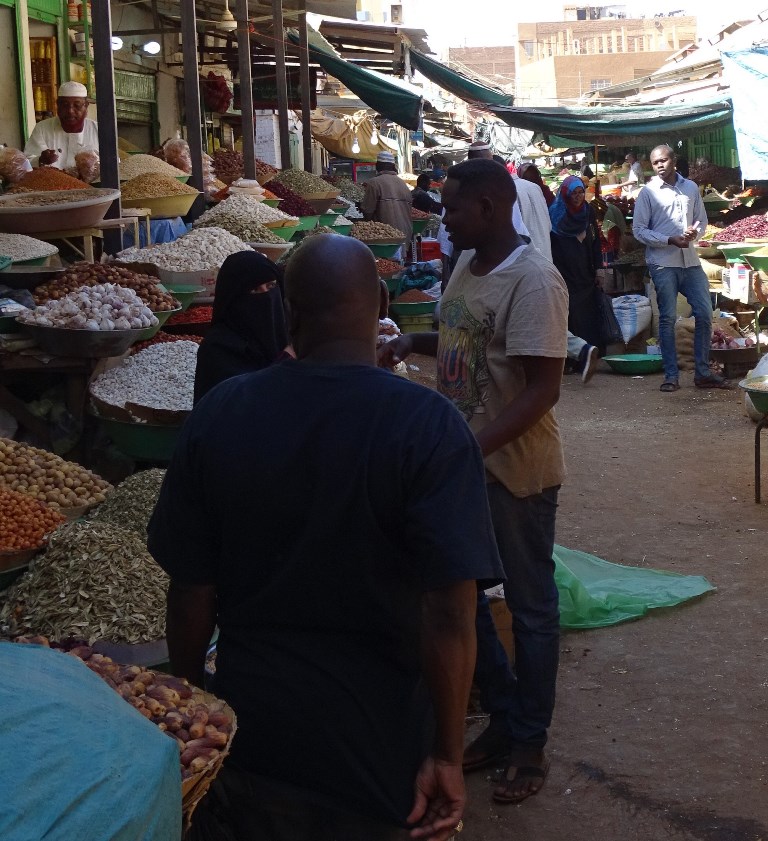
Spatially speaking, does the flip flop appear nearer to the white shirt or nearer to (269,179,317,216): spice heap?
the white shirt

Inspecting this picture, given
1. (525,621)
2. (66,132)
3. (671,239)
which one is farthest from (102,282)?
(671,239)

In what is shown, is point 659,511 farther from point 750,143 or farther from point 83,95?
point 750,143

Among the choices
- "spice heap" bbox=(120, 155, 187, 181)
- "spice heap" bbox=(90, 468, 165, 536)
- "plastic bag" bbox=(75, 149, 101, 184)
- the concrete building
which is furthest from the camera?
the concrete building

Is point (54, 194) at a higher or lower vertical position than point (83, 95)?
lower

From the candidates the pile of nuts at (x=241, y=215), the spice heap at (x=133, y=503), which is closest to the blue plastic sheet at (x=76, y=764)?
the spice heap at (x=133, y=503)

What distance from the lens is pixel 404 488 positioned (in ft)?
6.14

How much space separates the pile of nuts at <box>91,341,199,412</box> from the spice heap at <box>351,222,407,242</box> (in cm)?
654

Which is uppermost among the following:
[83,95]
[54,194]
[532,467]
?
[83,95]

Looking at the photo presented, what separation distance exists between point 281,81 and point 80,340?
8.70 m

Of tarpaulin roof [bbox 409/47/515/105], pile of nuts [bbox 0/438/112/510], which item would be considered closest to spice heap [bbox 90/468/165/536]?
pile of nuts [bbox 0/438/112/510]

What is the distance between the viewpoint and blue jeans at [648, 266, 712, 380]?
9.74m

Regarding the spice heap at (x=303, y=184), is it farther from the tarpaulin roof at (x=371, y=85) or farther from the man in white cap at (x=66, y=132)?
the tarpaulin roof at (x=371, y=85)

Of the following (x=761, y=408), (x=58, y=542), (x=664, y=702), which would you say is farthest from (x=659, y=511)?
(x=58, y=542)

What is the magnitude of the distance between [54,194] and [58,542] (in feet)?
11.7
